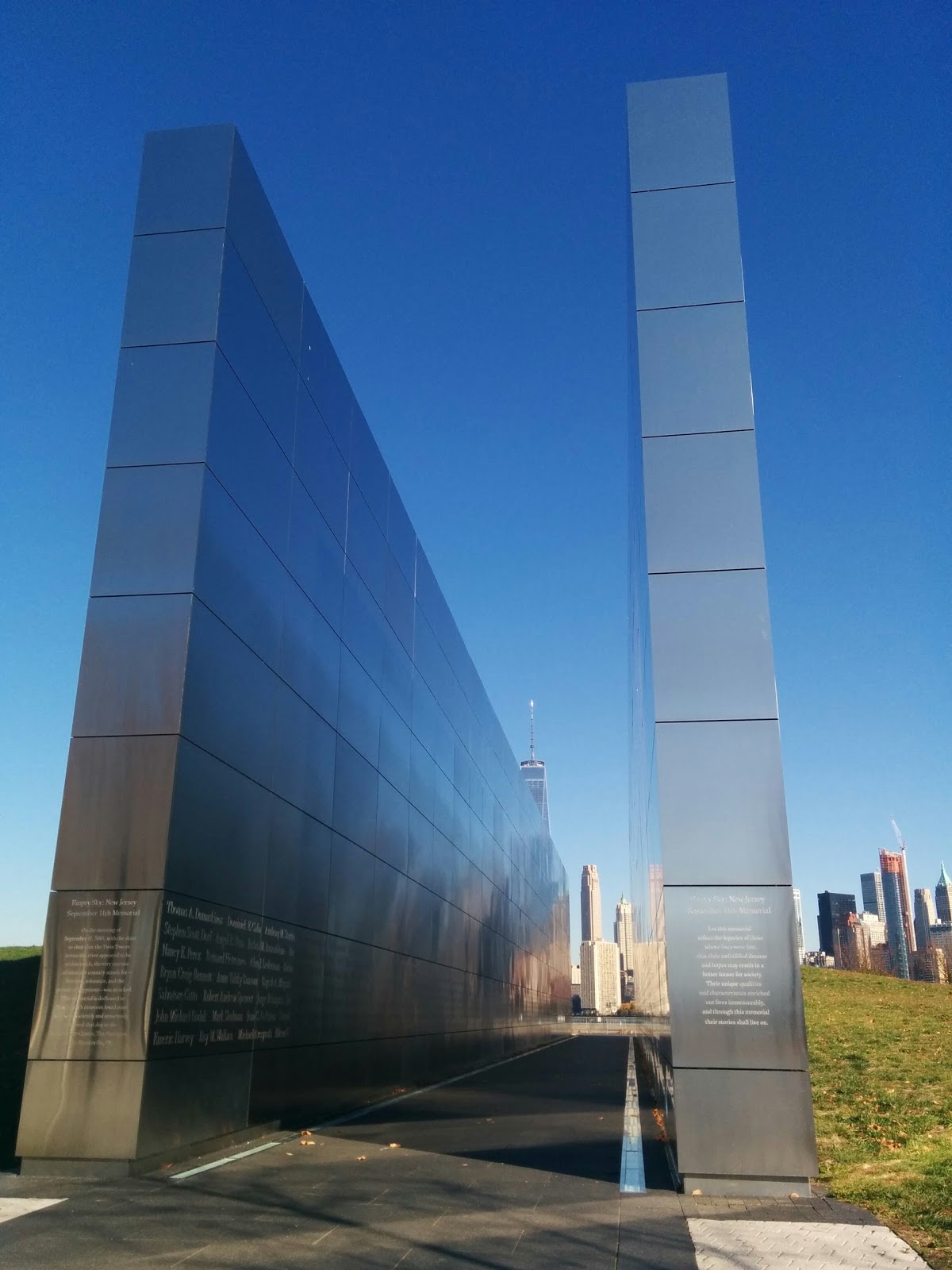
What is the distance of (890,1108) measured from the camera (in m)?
14.0

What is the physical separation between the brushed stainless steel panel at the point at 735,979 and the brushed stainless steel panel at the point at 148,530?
5533 millimetres

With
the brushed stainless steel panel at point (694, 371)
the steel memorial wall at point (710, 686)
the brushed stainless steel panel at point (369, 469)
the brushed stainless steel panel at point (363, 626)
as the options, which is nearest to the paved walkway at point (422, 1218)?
the steel memorial wall at point (710, 686)

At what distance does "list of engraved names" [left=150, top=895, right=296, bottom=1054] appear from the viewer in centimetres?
943

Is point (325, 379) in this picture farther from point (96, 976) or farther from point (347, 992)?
point (96, 976)

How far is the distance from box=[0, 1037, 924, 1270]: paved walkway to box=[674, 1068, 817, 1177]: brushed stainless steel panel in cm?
28

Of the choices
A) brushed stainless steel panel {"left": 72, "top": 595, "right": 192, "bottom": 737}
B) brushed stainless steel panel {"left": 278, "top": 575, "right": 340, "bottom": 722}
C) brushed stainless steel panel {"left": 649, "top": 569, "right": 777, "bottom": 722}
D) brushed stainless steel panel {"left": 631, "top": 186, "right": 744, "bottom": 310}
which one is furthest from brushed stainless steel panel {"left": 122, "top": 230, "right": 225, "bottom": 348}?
brushed stainless steel panel {"left": 649, "top": 569, "right": 777, "bottom": 722}

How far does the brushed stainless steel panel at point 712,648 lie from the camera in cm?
938

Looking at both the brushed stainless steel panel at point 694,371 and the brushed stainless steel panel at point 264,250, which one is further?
the brushed stainless steel panel at point 264,250

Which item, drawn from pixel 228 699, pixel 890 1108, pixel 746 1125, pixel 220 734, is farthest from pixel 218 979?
pixel 890 1108

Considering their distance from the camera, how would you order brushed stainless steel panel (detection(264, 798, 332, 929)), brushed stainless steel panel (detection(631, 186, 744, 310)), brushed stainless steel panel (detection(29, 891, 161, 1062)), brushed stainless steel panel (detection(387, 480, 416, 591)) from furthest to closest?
brushed stainless steel panel (detection(387, 480, 416, 591)) < brushed stainless steel panel (detection(264, 798, 332, 929)) < brushed stainless steel panel (detection(631, 186, 744, 310)) < brushed stainless steel panel (detection(29, 891, 161, 1062))

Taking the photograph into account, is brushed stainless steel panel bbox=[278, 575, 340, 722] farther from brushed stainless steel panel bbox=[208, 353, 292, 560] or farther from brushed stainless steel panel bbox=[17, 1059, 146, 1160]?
brushed stainless steel panel bbox=[17, 1059, 146, 1160]

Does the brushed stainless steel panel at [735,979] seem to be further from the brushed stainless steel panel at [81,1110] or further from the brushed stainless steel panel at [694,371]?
the brushed stainless steel panel at [81,1110]

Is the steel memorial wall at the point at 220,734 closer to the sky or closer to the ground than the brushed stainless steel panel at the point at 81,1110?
closer to the sky

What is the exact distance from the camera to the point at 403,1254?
6516 mm
